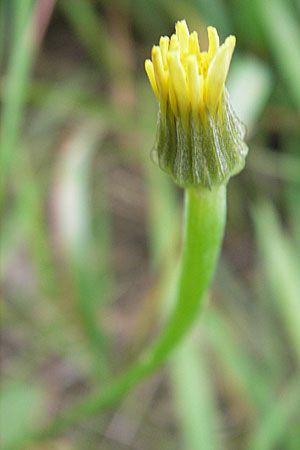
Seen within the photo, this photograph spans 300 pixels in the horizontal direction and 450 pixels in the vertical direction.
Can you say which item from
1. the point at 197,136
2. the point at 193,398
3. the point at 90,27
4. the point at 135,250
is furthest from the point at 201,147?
the point at 90,27

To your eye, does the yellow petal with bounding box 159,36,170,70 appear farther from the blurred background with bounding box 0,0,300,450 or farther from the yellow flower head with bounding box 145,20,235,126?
the blurred background with bounding box 0,0,300,450

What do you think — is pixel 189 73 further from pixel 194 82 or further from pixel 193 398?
pixel 193 398

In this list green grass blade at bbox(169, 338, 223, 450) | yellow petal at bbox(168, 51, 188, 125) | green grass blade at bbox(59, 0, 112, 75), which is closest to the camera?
yellow petal at bbox(168, 51, 188, 125)

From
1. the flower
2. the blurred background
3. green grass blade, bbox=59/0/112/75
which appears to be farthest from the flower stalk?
green grass blade, bbox=59/0/112/75

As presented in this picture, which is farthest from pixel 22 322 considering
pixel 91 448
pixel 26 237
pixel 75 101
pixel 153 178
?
pixel 75 101

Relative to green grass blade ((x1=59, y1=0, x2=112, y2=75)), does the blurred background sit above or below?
below

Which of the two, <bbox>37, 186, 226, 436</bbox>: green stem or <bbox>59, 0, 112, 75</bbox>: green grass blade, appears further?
<bbox>59, 0, 112, 75</bbox>: green grass blade
